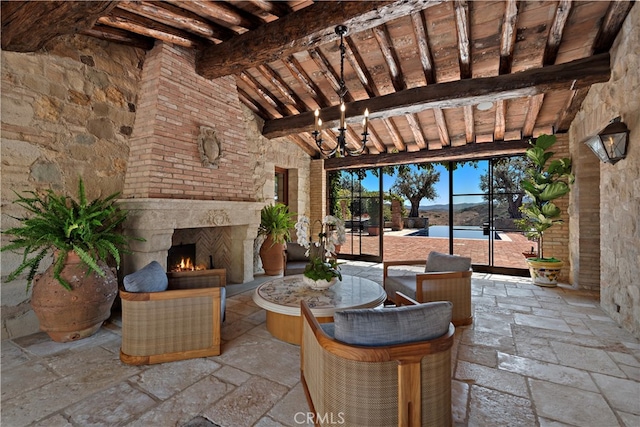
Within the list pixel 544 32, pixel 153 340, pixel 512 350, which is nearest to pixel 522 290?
pixel 512 350

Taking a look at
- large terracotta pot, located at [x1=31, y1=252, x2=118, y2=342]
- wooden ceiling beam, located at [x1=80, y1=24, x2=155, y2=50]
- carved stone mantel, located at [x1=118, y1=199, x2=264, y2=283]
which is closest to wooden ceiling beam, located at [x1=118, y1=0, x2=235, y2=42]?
wooden ceiling beam, located at [x1=80, y1=24, x2=155, y2=50]

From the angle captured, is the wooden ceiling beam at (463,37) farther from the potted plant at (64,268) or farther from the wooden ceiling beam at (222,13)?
the potted plant at (64,268)

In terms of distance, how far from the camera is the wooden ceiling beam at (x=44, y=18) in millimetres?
2154

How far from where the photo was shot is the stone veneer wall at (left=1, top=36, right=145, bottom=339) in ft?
8.75

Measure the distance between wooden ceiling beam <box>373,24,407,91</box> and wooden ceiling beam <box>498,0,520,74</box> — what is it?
1.23 meters

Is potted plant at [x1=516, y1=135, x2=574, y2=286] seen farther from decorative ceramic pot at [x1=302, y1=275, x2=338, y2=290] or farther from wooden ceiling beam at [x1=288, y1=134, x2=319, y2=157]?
wooden ceiling beam at [x1=288, y1=134, x2=319, y2=157]

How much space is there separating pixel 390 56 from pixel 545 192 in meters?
3.31

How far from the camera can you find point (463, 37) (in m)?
3.32

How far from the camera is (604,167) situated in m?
3.46

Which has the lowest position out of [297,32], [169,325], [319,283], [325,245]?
[169,325]

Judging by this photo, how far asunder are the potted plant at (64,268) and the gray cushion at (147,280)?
1.27ft

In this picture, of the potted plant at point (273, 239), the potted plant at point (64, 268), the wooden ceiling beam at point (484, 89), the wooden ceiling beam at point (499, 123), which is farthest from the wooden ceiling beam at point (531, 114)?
the potted plant at point (64, 268)

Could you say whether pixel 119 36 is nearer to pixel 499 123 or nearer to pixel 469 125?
pixel 469 125

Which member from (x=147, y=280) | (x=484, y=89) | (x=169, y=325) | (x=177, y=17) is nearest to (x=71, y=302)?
(x=147, y=280)
